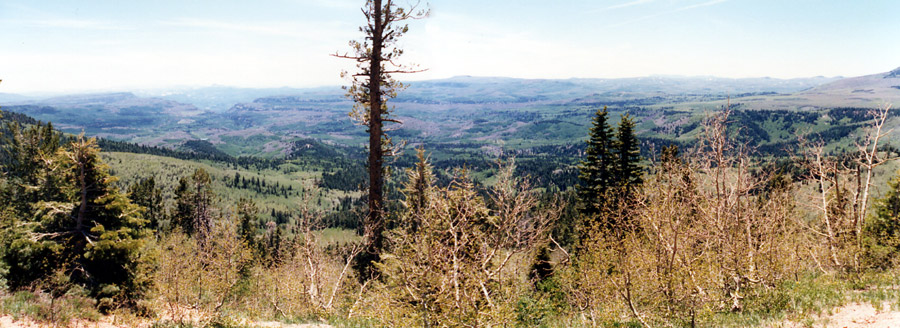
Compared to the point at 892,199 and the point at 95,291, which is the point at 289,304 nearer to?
the point at 95,291

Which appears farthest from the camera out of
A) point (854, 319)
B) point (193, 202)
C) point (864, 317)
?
point (193, 202)

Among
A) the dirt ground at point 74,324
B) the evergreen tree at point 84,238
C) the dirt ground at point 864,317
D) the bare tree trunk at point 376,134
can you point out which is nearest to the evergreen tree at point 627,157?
the dirt ground at point 864,317

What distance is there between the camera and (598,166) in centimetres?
3419

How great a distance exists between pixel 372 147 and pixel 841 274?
23.5 meters

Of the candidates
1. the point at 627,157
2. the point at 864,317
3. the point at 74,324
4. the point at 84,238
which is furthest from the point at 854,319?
the point at 84,238

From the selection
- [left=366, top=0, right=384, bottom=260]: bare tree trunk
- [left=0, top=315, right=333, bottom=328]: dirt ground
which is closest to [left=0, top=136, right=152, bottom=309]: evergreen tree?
[left=0, top=315, right=333, bottom=328]: dirt ground

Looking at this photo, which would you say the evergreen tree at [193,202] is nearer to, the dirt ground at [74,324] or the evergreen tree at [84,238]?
the evergreen tree at [84,238]

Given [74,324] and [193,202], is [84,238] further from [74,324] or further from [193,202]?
[193,202]

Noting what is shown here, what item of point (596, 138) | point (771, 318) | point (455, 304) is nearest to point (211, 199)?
point (596, 138)

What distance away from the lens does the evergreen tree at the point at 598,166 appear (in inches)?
1325

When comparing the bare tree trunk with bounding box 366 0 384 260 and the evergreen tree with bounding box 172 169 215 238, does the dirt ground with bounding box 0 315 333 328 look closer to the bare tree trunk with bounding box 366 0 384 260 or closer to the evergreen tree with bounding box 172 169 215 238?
the bare tree trunk with bounding box 366 0 384 260

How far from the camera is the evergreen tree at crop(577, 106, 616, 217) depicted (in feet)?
110

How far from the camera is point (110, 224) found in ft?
77.4

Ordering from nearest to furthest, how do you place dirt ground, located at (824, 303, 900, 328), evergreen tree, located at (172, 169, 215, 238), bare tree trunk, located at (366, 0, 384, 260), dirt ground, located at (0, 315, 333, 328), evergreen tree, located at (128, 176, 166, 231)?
dirt ground, located at (824, 303, 900, 328) → dirt ground, located at (0, 315, 333, 328) → bare tree trunk, located at (366, 0, 384, 260) → evergreen tree, located at (172, 169, 215, 238) → evergreen tree, located at (128, 176, 166, 231)
